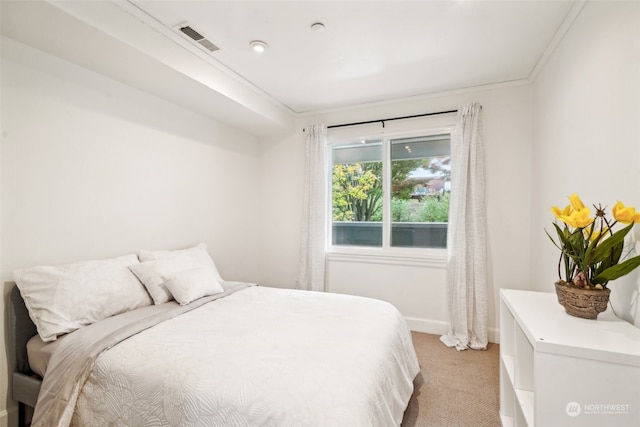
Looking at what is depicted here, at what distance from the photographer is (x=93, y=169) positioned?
7.11 ft

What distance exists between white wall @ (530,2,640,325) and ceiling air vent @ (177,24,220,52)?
2457 millimetres

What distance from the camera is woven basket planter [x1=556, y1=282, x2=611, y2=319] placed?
1.20 m

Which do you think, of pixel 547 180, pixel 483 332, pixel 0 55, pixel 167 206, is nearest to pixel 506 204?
pixel 547 180

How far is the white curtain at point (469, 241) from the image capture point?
2.89m

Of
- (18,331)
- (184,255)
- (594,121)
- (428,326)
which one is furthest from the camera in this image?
(428,326)

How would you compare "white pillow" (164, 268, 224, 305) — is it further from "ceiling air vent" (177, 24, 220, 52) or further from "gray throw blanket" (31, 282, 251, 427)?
"ceiling air vent" (177, 24, 220, 52)

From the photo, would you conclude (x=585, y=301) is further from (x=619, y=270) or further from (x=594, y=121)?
(x=594, y=121)

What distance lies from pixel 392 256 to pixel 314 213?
1.08m

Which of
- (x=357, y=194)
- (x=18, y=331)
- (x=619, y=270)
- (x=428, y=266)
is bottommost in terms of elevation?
(x=18, y=331)

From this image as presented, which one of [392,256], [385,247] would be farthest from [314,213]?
[392,256]

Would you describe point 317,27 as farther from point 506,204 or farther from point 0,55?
point 506,204

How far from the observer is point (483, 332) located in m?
2.84

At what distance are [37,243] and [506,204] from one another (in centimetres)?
389

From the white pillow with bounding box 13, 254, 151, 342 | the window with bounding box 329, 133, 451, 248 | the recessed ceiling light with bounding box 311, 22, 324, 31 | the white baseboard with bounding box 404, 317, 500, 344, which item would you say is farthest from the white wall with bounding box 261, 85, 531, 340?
the white pillow with bounding box 13, 254, 151, 342
